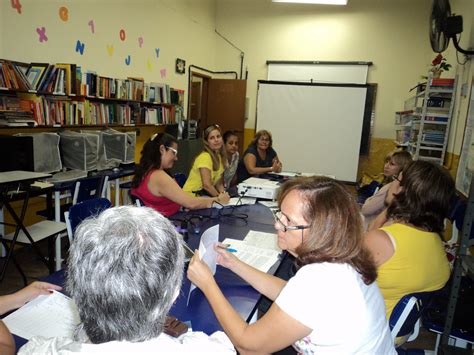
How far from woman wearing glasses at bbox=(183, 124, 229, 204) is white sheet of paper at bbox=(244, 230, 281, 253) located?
1.01 meters

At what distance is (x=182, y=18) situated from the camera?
6.00 metres

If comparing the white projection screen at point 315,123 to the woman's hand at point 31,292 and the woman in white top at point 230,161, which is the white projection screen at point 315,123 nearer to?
the woman in white top at point 230,161

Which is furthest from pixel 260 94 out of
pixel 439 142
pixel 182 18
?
pixel 439 142

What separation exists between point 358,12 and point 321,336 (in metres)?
6.86

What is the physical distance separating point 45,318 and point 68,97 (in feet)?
10.4

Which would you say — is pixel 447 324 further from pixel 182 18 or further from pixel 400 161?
pixel 182 18

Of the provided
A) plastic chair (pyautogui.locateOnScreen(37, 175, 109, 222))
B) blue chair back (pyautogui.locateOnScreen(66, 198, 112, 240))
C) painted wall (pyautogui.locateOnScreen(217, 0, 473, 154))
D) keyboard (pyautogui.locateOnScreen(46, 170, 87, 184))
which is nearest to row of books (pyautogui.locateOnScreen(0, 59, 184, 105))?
keyboard (pyautogui.locateOnScreen(46, 170, 87, 184))

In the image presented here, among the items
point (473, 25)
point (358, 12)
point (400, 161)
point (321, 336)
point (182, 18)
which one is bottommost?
point (321, 336)

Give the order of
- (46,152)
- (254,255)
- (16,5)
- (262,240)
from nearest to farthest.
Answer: (254,255) → (262,240) → (16,5) → (46,152)

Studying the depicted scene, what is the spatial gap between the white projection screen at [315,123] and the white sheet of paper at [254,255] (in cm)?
490

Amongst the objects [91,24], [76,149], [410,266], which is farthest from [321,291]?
[91,24]

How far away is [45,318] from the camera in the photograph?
3.50 feet

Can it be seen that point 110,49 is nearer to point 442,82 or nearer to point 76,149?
point 76,149

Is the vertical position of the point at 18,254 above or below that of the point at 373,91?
below
